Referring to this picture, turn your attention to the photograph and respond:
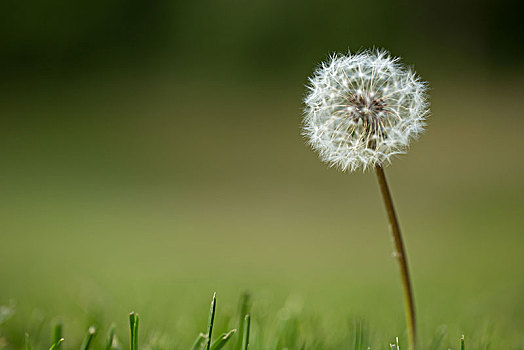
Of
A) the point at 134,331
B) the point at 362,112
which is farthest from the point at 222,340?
the point at 362,112

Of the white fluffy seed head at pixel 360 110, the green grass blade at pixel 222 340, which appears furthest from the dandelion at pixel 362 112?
the green grass blade at pixel 222 340

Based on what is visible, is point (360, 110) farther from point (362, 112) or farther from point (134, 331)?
point (134, 331)

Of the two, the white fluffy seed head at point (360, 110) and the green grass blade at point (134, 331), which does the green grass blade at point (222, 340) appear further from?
the white fluffy seed head at point (360, 110)

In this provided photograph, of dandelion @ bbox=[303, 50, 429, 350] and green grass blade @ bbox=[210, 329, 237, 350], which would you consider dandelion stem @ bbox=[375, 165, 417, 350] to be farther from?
green grass blade @ bbox=[210, 329, 237, 350]

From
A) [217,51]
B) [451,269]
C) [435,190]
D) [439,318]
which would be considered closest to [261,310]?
[439,318]

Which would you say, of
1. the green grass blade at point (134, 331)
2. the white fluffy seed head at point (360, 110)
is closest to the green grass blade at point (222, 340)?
the green grass blade at point (134, 331)

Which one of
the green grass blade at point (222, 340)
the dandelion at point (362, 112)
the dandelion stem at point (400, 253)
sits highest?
the dandelion at point (362, 112)

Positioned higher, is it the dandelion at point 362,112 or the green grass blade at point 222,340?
the dandelion at point 362,112

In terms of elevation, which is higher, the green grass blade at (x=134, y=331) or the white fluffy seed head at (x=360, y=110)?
the white fluffy seed head at (x=360, y=110)

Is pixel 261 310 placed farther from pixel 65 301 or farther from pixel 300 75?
pixel 300 75
